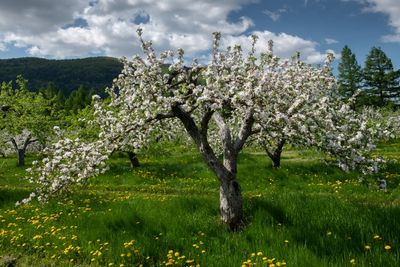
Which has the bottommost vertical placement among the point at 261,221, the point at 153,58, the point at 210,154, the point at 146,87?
the point at 261,221

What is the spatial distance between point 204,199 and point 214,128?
2021 centimetres

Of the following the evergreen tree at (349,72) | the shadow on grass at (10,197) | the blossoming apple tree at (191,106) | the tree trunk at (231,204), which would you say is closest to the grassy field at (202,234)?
the tree trunk at (231,204)

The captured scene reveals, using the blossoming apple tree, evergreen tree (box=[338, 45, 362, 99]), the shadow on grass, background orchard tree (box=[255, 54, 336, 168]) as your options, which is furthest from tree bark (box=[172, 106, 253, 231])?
evergreen tree (box=[338, 45, 362, 99])

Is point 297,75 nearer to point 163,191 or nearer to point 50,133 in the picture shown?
point 163,191

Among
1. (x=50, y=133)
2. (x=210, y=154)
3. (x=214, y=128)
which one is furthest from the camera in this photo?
(x=214, y=128)

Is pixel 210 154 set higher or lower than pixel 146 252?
higher

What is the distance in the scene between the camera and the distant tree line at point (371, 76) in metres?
84.1

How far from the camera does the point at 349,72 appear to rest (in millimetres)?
84562

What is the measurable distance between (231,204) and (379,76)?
83648 millimetres

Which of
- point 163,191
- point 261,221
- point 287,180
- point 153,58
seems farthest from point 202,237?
point 287,180

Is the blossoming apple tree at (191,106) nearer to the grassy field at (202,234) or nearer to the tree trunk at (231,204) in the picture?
the tree trunk at (231,204)

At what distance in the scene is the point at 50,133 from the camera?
30750 mm

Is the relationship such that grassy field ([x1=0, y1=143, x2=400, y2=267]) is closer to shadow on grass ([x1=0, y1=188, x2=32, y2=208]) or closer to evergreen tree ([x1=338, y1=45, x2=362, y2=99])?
shadow on grass ([x1=0, y1=188, x2=32, y2=208])

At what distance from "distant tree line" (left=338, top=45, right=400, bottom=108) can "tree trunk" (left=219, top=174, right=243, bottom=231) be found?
258 ft
